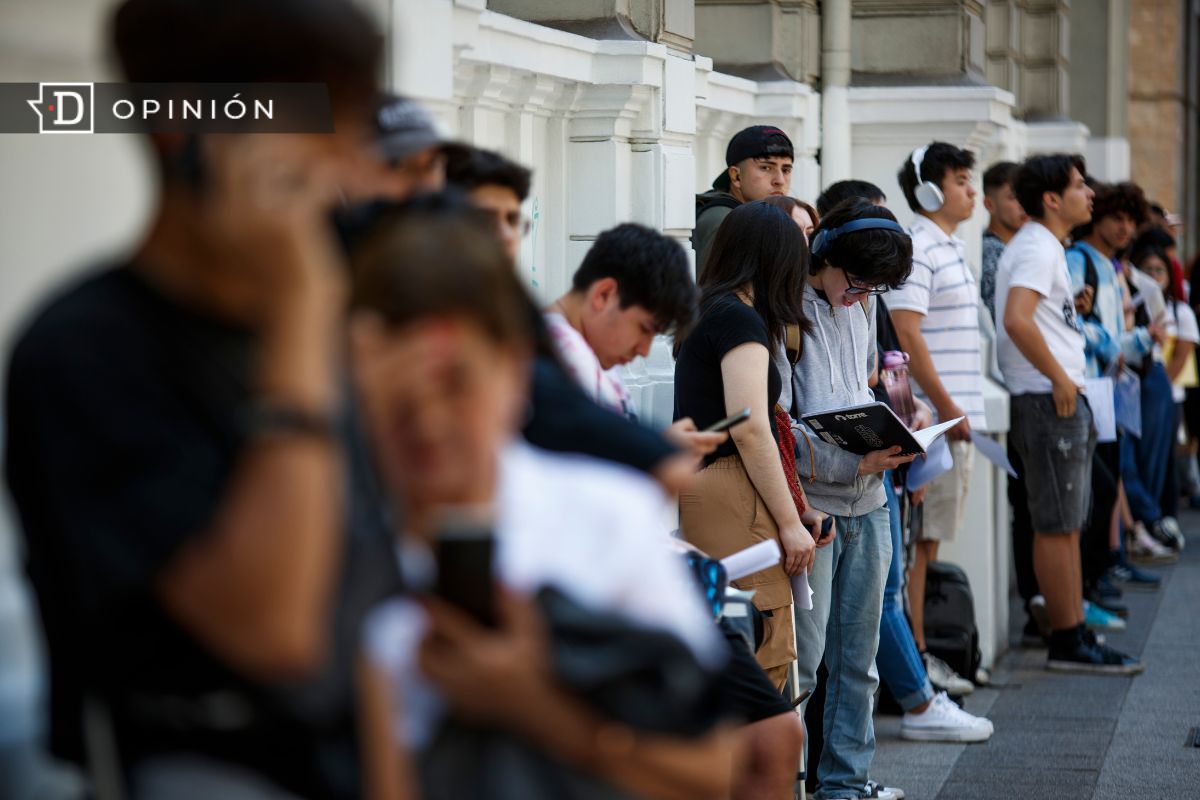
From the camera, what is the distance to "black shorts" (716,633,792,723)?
3.99 metres

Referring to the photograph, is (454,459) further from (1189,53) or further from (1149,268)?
(1189,53)

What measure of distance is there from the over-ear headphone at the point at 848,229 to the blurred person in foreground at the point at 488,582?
3.31 meters

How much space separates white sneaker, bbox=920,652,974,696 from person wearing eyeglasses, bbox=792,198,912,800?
1.43 metres

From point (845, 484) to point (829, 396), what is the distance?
26cm

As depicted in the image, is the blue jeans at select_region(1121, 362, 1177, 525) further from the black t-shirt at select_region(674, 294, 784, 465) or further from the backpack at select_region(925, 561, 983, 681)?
the black t-shirt at select_region(674, 294, 784, 465)

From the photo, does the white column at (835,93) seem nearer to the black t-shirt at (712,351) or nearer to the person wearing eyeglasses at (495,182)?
the black t-shirt at (712,351)

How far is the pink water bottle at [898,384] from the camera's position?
5891 millimetres

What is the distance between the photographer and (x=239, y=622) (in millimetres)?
1747

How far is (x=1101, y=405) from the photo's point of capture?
26.7ft

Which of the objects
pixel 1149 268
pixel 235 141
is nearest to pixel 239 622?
pixel 235 141

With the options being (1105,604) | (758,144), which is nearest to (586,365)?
(758,144)

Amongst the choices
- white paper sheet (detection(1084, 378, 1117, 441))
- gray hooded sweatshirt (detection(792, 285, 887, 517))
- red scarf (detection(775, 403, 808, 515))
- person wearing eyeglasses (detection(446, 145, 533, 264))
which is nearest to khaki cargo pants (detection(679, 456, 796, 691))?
red scarf (detection(775, 403, 808, 515))

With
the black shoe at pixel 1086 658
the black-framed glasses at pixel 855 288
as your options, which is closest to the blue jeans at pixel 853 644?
the black-framed glasses at pixel 855 288

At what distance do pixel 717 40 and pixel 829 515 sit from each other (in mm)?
3527
